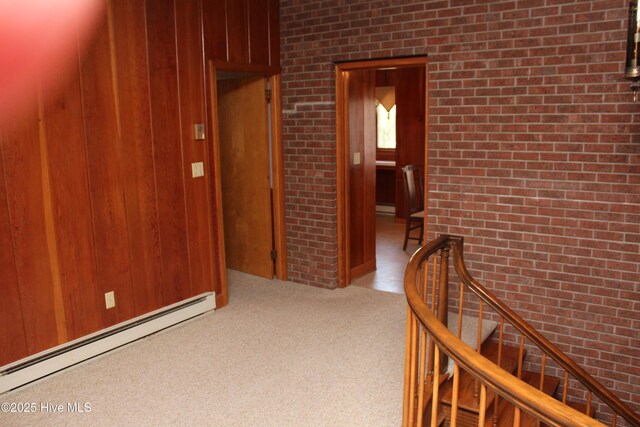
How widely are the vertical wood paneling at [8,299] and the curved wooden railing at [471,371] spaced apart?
2190mm

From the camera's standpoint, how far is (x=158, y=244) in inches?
152

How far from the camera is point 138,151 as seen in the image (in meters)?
3.67

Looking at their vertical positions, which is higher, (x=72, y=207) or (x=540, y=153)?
(x=540, y=153)

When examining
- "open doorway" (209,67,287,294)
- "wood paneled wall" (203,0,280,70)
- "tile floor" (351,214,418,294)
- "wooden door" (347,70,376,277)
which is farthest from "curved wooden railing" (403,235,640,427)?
"wood paneled wall" (203,0,280,70)

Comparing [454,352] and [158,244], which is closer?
[454,352]

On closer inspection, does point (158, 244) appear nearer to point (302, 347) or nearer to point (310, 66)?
point (302, 347)

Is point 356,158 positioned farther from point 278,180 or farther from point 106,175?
point 106,175

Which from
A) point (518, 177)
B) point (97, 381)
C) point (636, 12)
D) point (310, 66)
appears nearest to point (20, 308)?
point (97, 381)

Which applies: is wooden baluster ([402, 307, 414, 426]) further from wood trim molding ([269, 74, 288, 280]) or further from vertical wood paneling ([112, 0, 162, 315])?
wood trim molding ([269, 74, 288, 280])

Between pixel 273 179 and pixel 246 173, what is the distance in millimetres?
299

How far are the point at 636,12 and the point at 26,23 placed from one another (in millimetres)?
3297

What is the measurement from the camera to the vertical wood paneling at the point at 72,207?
127 inches

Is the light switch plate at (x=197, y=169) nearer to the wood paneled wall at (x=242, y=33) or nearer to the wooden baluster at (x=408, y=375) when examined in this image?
→ the wood paneled wall at (x=242, y=33)

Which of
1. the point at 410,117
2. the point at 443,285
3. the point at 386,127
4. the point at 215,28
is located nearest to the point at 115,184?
the point at 215,28
